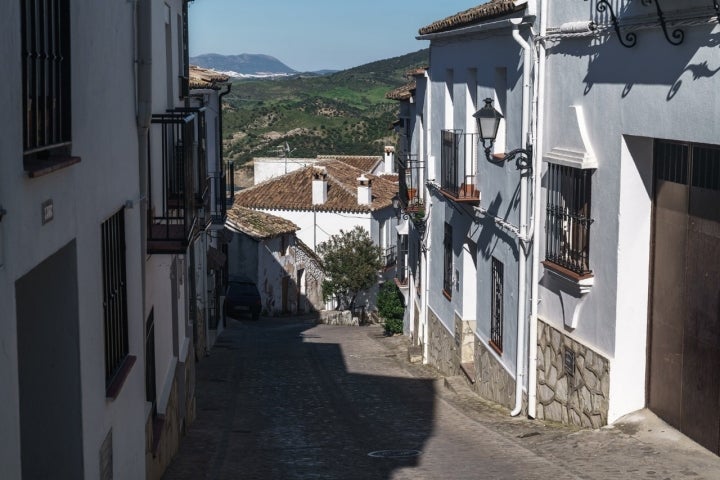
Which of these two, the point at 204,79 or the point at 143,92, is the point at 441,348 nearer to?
the point at 204,79

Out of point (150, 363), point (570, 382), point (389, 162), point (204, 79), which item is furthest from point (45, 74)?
point (389, 162)

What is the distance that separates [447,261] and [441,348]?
1565 millimetres

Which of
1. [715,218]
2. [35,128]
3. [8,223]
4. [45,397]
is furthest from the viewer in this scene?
[715,218]

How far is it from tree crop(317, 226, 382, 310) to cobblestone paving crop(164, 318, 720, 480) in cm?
1529

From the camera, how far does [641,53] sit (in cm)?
863

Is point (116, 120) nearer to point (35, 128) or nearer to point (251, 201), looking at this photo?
point (35, 128)

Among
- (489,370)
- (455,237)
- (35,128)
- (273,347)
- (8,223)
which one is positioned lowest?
(273,347)

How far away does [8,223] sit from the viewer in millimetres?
3896

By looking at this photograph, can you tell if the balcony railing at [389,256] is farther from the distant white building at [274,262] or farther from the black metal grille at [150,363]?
the black metal grille at [150,363]

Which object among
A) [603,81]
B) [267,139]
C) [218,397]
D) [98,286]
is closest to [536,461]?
[603,81]

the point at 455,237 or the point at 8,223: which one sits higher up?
the point at 8,223

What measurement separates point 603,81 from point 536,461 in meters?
3.57

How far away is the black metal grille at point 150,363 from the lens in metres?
8.84

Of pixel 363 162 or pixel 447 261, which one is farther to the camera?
pixel 363 162
